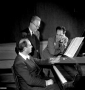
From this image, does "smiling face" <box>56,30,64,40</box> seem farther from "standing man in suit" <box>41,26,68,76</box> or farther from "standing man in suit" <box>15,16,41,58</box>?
"standing man in suit" <box>15,16,41,58</box>

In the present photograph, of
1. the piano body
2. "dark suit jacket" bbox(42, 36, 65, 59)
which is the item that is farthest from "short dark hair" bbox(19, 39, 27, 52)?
"dark suit jacket" bbox(42, 36, 65, 59)

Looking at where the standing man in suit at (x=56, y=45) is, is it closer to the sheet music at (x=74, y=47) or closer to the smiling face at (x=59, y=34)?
the smiling face at (x=59, y=34)

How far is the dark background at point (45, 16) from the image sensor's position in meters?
5.01

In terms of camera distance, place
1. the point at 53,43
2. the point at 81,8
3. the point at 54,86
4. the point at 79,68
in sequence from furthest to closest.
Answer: the point at 81,8 < the point at 53,43 < the point at 54,86 < the point at 79,68

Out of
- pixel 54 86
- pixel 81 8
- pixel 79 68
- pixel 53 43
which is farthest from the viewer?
pixel 81 8

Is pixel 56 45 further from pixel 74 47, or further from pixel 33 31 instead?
pixel 74 47

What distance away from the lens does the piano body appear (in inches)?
64.0

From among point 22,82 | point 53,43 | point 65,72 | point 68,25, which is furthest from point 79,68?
point 68,25

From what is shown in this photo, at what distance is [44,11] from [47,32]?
25.5 inches

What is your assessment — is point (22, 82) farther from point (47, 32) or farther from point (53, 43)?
point (47, 32)

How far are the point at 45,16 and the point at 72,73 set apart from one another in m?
3.23

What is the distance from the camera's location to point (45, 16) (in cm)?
505

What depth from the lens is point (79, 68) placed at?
183cm

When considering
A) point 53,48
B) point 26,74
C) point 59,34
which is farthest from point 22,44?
point 59,34
